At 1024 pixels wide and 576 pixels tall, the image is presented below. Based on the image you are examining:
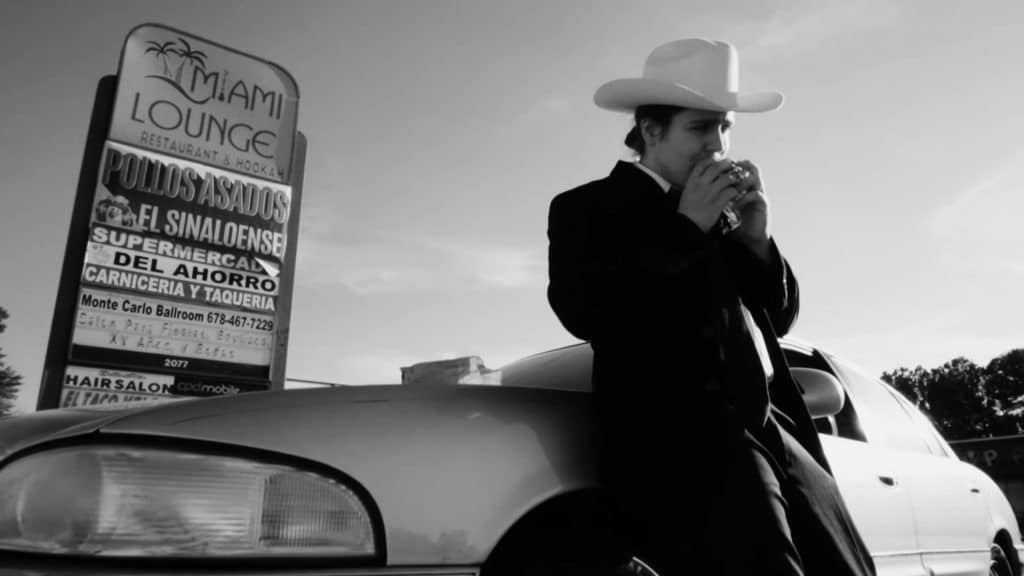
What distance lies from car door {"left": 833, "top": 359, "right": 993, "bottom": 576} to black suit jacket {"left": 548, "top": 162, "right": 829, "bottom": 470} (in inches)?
68.6

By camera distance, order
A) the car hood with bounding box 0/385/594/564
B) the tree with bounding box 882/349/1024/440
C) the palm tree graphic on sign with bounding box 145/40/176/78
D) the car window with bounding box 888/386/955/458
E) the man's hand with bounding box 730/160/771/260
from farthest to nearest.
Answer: the tree with bounding box 882/349/1024/440
the palm tree graphic on sign with bounding box 145/40/176/78
the car window with bounding box 888/386/955/458
the man's hand with bounding box 730/160/771/260
the car hood with bounding box 0/385/594/564

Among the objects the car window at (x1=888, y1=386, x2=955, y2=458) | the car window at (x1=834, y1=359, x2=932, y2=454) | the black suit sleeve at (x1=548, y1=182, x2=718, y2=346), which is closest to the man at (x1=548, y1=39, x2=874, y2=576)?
the black suit sleeve at (x1=548, y1=182, x2=718, y2=346)

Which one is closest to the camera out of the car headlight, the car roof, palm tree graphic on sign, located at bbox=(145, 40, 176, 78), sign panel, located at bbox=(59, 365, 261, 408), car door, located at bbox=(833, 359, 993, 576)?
the car headlight

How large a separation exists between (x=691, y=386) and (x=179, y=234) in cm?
433

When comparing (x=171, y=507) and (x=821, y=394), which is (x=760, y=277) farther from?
(x=171, y=507)

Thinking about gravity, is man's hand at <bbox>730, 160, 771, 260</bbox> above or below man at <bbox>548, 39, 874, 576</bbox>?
above

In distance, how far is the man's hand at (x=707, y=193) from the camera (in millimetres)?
1528

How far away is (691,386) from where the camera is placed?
4.79ft

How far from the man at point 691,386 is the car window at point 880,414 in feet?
5.47

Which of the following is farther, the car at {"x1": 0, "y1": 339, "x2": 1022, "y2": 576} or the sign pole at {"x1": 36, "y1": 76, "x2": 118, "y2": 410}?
the sign pole at {"x1": 36, "y1": 76, "x2": 118, "y2": 410}

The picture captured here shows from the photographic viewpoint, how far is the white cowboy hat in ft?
5.71

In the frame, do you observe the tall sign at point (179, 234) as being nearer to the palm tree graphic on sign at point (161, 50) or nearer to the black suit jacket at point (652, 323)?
the palm tree graphic on sign at point (161, 50)

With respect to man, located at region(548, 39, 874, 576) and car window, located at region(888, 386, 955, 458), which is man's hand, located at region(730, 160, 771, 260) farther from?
car window, located at region(888, 386, 955, 458)

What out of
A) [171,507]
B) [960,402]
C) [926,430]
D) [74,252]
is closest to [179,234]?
[74,252]
